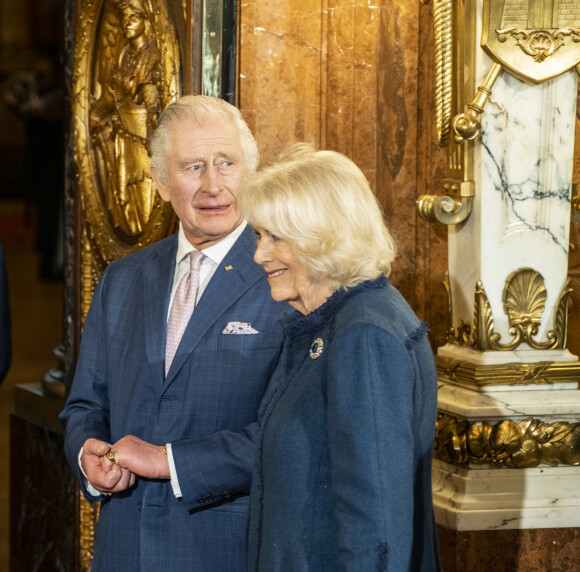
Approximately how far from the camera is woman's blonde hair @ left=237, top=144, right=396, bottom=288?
7.63 feet

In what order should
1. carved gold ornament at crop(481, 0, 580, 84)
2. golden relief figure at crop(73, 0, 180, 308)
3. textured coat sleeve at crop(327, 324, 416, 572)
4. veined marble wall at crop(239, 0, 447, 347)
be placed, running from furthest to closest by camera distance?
golden relief figure at crop(73, 0, 180, 308)
veined marble wall at crop(239, 0, 447, 347)
carved gold ornament at crop(481, 0, 580, 84)
textured coat sleeve at crop(327, 324, 416, 572)

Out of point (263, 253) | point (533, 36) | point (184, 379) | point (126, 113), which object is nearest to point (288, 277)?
point (263, 253)

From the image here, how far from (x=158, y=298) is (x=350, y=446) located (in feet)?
3.45

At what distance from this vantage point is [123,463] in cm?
279

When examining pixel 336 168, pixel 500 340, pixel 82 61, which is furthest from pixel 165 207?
pixel 336 168

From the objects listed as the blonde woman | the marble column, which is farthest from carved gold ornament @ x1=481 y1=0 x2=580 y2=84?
the blonde woman

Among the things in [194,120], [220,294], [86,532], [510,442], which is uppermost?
[194,120]

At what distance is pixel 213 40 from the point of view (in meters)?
3.86

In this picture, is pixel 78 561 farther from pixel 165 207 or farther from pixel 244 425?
pixel 244 425

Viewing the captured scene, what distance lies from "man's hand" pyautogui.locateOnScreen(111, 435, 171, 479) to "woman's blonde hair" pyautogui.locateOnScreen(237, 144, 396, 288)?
2.36 ft

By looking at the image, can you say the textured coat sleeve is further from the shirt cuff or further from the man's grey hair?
the man's grey hair

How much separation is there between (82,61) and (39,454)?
2078 mm

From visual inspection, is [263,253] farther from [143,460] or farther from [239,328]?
[143,460]

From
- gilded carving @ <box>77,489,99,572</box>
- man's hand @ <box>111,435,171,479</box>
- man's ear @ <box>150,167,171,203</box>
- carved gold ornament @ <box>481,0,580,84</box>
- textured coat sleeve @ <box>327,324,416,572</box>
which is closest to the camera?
textured coat sleeve @ <box>327,324,416,572</box>
